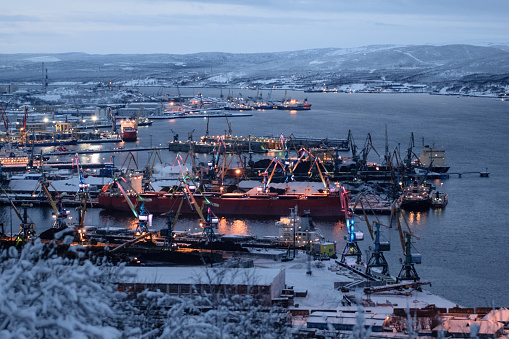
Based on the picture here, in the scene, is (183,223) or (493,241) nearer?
(493,241)

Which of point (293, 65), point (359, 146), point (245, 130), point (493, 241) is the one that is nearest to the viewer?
point (493, 241)

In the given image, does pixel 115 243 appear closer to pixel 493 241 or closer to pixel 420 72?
pixel 493 241

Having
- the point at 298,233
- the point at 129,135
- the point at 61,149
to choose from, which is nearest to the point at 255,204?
the point at 298,233

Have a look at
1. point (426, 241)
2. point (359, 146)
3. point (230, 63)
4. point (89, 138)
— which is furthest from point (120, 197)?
point (230, 63)

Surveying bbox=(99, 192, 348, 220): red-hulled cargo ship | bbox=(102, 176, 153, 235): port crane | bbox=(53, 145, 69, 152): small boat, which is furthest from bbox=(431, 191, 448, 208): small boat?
bbox=(53, 145, 69, 152): small boat

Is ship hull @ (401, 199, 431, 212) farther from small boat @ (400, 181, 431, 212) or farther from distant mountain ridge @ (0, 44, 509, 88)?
distant mountain ridge @ (0, 44, 509, 88)

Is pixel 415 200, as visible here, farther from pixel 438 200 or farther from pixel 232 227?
pixel 232 227

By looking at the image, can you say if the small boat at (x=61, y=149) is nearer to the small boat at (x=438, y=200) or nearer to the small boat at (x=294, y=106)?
the small boat at (x=438, y=200)
